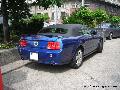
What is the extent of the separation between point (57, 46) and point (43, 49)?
1.56ft

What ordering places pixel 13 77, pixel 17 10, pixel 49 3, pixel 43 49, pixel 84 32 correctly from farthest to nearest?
pixel 17 10, pixel 49 3, pixel 84 32, pixel 43 49, pixel 13 77

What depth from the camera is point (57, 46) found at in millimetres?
7207

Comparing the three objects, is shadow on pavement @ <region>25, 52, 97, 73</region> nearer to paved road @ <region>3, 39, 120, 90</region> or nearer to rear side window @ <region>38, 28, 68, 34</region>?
paved road @ <region>3, 39, 120, 90</region>

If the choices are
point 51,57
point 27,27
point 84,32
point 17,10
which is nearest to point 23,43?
point 51,57

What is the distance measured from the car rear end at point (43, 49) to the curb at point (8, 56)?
2.40 feet

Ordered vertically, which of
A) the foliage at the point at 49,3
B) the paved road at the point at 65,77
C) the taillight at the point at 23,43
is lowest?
the paved road at the point at 65,77

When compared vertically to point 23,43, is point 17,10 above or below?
above

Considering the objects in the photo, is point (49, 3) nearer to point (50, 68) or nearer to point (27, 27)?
point (50, 68)

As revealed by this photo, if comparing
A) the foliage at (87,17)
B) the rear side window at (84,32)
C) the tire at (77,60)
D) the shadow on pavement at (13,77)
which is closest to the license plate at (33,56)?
the shadow on pavement at (13,77)

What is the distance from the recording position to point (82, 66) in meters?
8.55

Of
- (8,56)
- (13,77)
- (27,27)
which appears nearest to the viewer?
(13,77)

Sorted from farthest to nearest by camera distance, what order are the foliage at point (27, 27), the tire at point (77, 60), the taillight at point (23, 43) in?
the foliage at point (27, 27) → the tire at point (77, 60) → the taillight at point (23, 43)

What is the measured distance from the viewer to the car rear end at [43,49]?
721cm

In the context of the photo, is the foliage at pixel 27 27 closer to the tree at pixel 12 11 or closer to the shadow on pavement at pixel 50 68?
the tree at pixel 12 11
